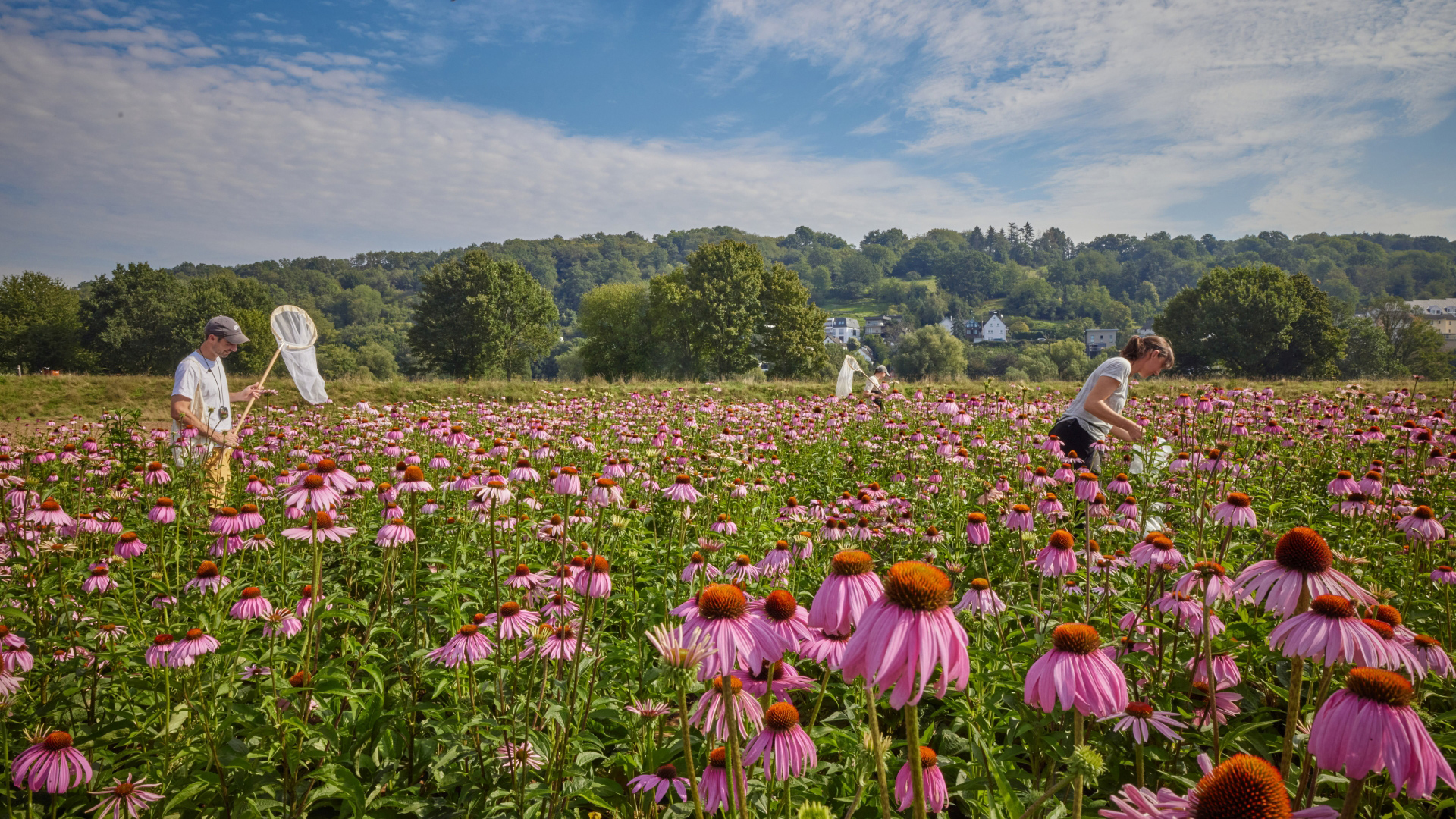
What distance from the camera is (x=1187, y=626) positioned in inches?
106

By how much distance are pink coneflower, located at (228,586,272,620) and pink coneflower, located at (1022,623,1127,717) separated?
2932mm

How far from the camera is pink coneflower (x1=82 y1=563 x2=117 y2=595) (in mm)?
3094

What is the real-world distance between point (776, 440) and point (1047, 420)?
410cm

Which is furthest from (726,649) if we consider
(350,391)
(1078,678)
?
(350,391)

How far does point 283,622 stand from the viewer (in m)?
2.77

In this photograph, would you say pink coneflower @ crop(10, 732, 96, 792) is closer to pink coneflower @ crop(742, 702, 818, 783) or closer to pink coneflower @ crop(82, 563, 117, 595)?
pink coneflower @ crop(82, 563, 117, 595)

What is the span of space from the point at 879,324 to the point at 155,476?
13623 cm

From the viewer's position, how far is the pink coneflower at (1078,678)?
1327mm

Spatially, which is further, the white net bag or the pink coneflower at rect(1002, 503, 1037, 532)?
the white net bag

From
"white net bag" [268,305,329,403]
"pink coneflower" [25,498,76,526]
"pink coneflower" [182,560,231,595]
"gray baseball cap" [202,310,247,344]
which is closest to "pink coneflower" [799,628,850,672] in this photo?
"pink coneflower" [182,560,231,595]

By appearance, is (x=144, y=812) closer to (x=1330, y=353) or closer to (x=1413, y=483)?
(x=1413, y=483)

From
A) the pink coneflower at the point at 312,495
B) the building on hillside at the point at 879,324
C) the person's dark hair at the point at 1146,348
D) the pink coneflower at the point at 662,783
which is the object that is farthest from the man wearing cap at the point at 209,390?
the building on hillside at the point at 879,324

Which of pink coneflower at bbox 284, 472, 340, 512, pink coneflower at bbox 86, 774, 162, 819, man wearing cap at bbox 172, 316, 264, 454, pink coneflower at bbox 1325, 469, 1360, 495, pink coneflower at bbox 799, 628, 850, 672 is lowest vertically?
pink coneflower at bbox 86, 774, 162, 819

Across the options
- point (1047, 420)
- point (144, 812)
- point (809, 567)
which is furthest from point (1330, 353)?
point (144, 812)
